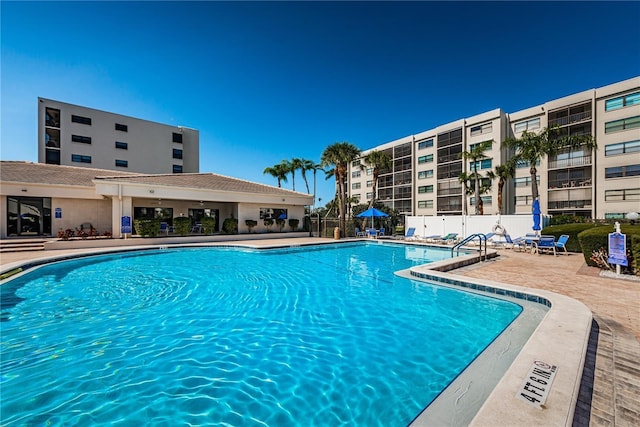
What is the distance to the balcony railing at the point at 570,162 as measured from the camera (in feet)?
101

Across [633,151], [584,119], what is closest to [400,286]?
[633,151]

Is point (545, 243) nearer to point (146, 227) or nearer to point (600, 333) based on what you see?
point (600, 333)

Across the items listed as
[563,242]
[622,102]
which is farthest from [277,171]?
[622,102]

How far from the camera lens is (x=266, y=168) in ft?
149

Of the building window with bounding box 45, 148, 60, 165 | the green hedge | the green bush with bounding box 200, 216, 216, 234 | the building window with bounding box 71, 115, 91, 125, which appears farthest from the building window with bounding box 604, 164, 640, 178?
the building window with bounding box 45, 148, 60, 165

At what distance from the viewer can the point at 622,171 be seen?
2825cm

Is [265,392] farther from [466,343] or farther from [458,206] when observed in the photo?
[458,206]

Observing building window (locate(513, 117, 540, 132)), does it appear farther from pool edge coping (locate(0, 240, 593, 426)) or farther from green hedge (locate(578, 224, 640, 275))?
pool edge coping (locate(0, 240, 593, 426))

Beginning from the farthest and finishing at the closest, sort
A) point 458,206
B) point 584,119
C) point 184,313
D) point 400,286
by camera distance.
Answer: point 458,206, point 584,119, point 400,286, point 184,313

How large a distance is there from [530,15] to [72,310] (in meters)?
21.9

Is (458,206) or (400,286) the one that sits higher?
(458,206)

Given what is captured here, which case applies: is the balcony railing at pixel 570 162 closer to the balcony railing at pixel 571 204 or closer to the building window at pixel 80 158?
the balcony railing at pixel 571 204

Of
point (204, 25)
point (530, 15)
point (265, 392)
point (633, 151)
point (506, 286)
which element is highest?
point (530, 15)

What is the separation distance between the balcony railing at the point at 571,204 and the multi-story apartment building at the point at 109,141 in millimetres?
50642
